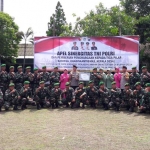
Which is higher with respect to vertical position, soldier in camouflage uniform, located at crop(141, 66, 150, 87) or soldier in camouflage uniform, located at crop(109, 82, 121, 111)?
soldier in camouflage uniform, located at crop(141, 66, 150, 87)

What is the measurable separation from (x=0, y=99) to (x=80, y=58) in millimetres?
3854

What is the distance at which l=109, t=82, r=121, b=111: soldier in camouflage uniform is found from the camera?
11031 millimetres

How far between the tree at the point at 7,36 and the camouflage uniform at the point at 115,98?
1714cm

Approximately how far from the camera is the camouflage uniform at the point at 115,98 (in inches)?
434

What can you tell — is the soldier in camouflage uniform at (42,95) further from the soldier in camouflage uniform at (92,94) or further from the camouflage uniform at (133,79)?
the camouflage uniform at (133,79)

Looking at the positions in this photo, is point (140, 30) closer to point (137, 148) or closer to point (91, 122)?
point (91, 122)

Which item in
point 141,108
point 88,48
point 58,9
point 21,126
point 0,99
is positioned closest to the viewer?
point 21,126

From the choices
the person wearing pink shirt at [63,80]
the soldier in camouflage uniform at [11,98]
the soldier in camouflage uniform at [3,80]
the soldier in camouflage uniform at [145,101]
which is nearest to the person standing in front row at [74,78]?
the person wearing pink shirt at [63,80]

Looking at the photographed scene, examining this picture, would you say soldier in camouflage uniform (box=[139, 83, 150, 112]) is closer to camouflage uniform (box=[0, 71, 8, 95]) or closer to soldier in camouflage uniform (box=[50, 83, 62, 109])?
soldier in camouflage uniform (box=[50, 83, 62, 109])

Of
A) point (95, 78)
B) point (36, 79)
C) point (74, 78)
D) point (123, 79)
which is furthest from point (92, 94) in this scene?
point (36, 79)

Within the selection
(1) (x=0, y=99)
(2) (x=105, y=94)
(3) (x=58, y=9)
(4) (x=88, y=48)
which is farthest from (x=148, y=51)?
(3) (x=58, y=9)

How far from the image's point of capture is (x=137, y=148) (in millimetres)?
6438

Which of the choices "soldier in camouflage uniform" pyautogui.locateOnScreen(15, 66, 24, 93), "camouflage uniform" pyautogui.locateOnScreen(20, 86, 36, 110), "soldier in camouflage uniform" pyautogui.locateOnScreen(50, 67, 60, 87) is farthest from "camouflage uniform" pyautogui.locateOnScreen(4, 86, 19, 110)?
"soldier in camouflage uniform" pyautogui.locateOnScreen(50, 67, 60, 87)

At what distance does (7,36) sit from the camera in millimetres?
26656
